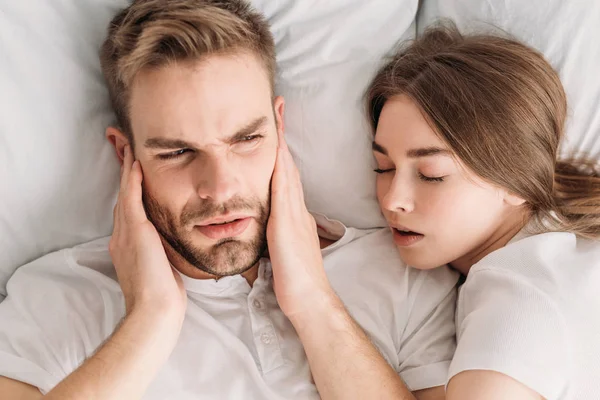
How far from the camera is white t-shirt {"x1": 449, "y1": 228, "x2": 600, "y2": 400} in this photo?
1301 millimetres

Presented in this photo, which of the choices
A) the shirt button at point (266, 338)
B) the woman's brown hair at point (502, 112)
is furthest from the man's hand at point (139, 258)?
the woman's brown hair at point (502, 112)

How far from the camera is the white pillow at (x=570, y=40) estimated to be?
1.73 m

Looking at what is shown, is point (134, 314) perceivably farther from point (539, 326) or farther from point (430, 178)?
point (539, 326)

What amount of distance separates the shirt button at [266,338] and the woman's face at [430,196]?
1.43 ft

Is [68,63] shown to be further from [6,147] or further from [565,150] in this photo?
[565,150]

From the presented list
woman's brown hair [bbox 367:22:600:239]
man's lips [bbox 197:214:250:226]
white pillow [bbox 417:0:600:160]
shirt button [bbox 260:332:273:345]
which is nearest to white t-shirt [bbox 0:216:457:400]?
shirt button [bbox 260:332:273:345]

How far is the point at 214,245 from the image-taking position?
1517mm

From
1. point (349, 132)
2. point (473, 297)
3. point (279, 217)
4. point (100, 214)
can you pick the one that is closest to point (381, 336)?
point (473, 297)

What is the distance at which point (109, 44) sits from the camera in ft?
5.09

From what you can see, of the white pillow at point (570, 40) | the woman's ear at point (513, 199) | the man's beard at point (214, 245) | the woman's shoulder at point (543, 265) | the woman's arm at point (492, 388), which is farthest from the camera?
the white pillow at point (570, 40)

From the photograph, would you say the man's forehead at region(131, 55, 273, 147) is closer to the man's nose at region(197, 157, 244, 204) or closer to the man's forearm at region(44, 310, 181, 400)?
the man's nose at region(197, 157, 244, 204)

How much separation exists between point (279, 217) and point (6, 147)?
73 centimetres

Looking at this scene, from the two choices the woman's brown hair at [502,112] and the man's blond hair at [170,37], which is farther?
the woman's brown hair at [502,112]

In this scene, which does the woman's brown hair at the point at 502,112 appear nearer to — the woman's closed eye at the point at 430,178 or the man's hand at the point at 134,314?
the woman's closed eye at the point at 430,178
